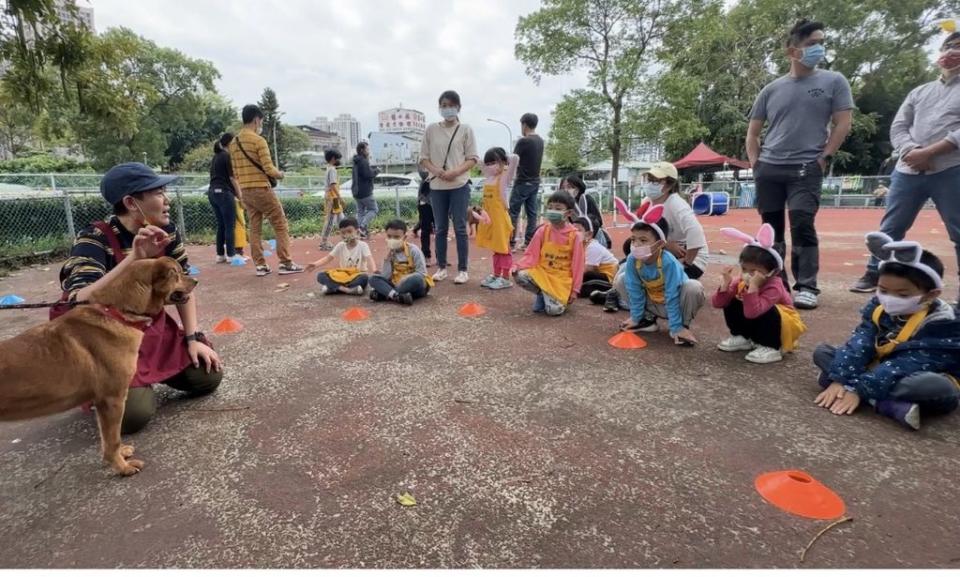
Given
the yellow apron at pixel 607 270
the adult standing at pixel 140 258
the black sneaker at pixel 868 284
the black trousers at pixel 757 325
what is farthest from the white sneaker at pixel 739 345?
the adult standing at pixel 140 258

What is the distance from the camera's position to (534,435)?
2.34 m

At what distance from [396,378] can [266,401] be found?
76 cm

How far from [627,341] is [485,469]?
196cm

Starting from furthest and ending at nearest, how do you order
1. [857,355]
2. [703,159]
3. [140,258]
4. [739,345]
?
[703,159] < [739,345] < [857,355] < [140,258]

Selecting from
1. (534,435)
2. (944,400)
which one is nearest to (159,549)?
(534,435)

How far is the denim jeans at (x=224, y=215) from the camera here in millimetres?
7172

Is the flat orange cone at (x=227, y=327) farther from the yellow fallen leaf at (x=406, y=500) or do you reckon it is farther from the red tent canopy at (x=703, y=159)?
the red tent canopy at (x=703, y=159)

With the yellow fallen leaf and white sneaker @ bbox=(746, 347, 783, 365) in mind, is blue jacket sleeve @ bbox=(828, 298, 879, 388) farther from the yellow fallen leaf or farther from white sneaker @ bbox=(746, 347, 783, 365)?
the yellow fallen leaf

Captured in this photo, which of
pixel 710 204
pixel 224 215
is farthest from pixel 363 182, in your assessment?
pixel 710 204

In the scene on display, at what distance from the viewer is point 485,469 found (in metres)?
2.06

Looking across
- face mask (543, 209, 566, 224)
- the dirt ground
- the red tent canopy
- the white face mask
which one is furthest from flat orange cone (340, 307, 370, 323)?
the red tent canopy

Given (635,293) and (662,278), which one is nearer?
(662,278)

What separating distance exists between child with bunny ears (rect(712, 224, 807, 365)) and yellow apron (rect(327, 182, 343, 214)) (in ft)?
24.8

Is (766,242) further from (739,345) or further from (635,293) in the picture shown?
(635,293)
